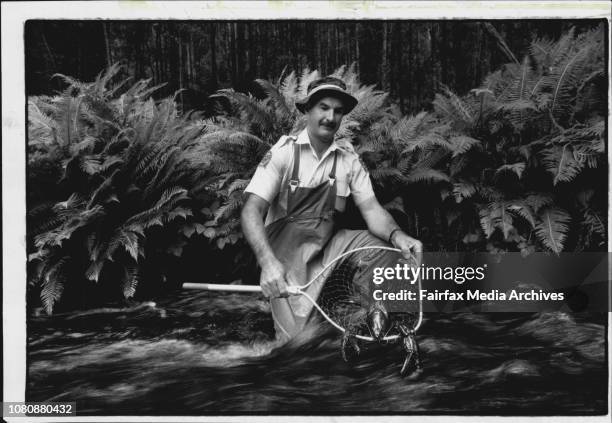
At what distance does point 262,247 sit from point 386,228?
38.8 inches

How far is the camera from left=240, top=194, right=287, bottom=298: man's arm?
17.1 feet

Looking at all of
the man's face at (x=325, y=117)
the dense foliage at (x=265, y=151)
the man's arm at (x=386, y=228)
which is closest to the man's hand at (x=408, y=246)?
the man's arm at (x=386, y=228)

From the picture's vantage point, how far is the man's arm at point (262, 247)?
5.23 metres

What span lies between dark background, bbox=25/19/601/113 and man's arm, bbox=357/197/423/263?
122cm

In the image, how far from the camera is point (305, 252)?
5.52m

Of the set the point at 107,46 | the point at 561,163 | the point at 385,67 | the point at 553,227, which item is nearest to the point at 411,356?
the point at 553,227

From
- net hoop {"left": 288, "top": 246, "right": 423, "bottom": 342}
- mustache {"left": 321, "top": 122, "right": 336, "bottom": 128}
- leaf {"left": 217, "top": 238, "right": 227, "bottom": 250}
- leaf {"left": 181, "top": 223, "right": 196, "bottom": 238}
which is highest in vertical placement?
mustache {"left": 321, "top": 122, "right": 336, "bottom": 128}

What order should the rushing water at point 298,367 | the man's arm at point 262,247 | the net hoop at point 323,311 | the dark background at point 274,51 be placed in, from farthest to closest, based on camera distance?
the dark background at point 274,51
the rushing water at point 298,367
the man's arm at point 262,247
the net hoop at point 323,311

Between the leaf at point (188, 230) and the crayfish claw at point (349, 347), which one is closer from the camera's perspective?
the crayfish claw at point (349, 347)

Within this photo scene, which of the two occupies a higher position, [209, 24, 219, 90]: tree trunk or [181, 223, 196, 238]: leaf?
[209, 24, 219, 90]: tree trunk

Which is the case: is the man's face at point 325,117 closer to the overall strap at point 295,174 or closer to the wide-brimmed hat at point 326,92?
the wide-brimmed hat at point 326,92

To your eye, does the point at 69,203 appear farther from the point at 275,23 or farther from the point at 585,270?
the point at 585,270

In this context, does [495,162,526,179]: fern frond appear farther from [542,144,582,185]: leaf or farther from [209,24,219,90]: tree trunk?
[209,24,219,90]: tree trunk

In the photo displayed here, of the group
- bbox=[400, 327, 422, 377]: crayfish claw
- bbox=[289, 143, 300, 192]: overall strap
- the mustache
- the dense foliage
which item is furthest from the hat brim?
bbox=[400, 327, 422, 377]: crayfish claw
